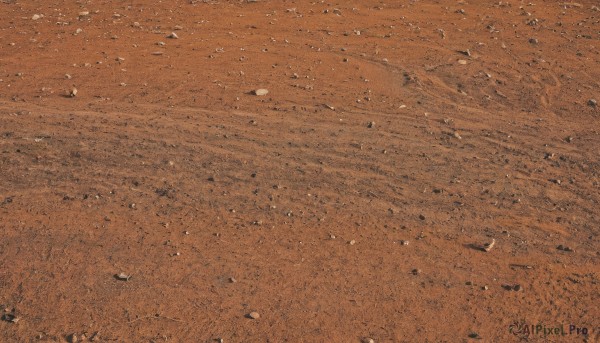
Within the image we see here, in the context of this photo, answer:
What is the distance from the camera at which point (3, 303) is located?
5.02m

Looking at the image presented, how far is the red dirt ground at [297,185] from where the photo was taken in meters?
5.04

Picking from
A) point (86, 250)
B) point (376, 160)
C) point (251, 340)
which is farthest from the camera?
point (376, 160)

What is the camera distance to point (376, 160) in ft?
23.0

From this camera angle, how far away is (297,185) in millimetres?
6512

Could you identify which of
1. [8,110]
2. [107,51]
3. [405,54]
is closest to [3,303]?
[8,110]

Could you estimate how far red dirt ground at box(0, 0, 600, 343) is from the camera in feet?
16.5

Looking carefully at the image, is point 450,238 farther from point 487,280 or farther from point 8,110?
point 8,110

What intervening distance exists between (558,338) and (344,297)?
1699 mm

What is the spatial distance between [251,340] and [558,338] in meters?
2.40

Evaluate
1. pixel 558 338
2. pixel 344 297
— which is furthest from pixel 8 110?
pixel 558 338

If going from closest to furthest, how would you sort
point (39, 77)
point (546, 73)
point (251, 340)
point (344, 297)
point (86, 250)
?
point (251, 340) → point (344, 297) → point (86, 250) → point (39, 77) → point (546, 73)

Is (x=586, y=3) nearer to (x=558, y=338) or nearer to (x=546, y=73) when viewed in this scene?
(x=546, y=73)

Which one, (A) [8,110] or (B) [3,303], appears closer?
(B) [3,303]

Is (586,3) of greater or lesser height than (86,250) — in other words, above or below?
above
